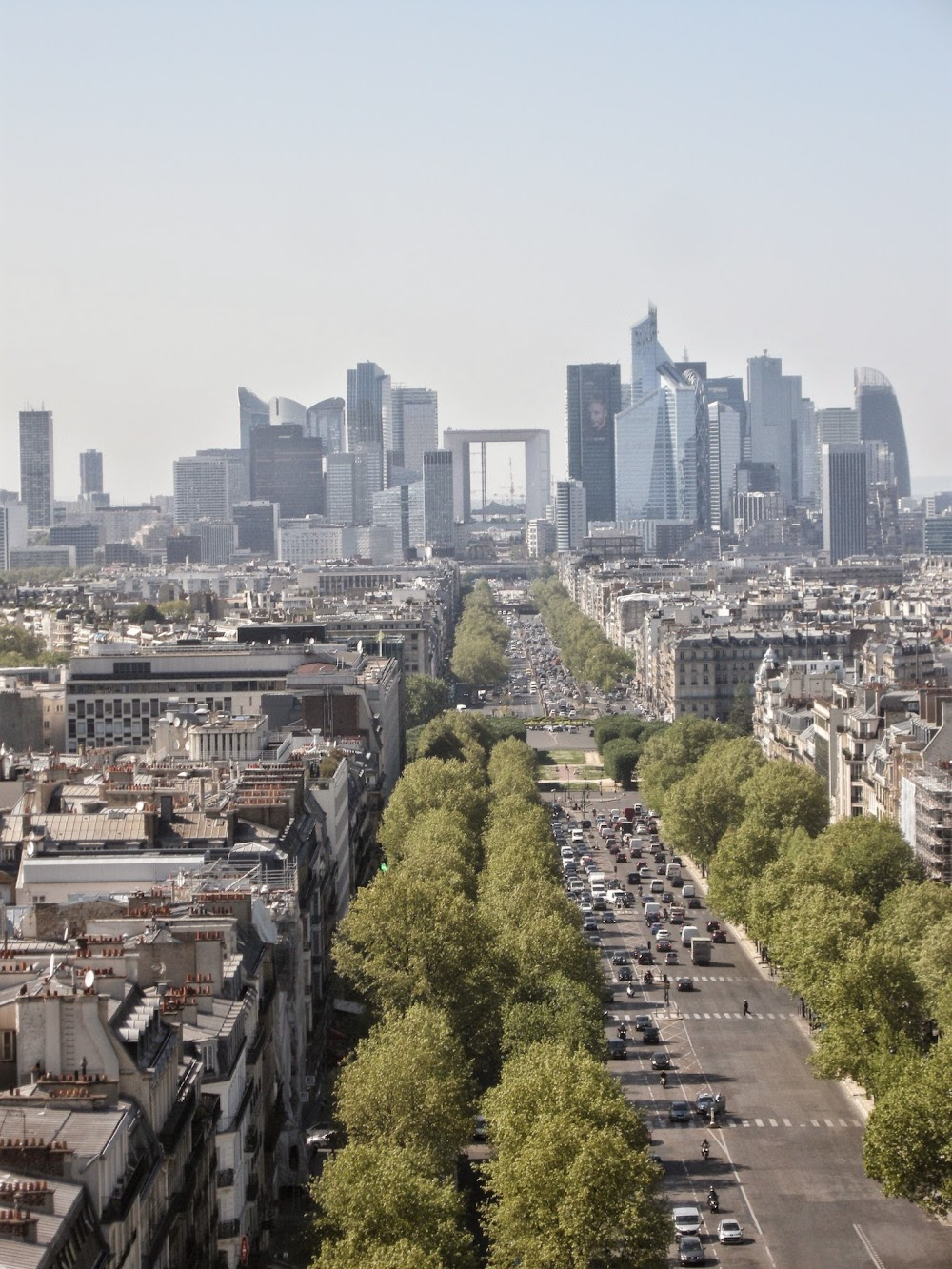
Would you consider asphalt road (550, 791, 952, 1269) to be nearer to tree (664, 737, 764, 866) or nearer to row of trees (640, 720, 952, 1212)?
row of trees (640, 720, 952, 1212)

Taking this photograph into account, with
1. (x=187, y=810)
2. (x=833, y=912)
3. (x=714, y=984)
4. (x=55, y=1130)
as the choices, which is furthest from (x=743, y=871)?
(x=55, y=1130)

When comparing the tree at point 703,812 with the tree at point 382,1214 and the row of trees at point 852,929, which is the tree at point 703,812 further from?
the tree at point 382,1214

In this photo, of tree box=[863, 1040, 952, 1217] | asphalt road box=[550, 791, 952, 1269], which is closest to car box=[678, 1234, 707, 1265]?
asphalt road box=[550, 791, 952, 1269]

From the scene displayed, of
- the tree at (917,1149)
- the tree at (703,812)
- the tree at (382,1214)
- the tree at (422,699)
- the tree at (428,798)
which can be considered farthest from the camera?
the tree at (422,699)

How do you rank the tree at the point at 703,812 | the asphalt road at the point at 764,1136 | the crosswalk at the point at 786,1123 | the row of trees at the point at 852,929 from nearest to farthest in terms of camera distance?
1. the row of trees at the point at 852,929
2. the asphalt road at the point at 764,1136
3. the crosswalk at the point at 786,1123
4. the tree at the point at 703,812

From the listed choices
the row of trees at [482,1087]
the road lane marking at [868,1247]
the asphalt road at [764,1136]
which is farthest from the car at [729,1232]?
the row of trees at [482,1087]

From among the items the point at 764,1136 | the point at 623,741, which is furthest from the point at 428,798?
the point at 623,741

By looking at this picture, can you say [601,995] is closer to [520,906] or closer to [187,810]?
[520,906]

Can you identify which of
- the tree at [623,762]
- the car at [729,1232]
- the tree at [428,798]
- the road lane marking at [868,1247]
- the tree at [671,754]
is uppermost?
the tree at [428,798]
